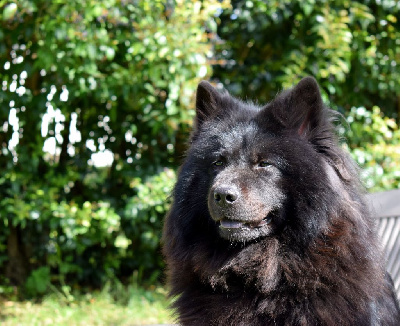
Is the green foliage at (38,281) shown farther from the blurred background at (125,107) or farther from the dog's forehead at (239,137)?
the dog's forehead at (239,137)

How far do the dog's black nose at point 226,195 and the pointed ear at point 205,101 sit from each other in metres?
0.79

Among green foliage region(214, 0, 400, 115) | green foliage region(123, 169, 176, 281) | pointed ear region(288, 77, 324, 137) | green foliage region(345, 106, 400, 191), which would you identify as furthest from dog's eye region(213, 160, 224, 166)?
green foliage region(345, 106, 400, 191)

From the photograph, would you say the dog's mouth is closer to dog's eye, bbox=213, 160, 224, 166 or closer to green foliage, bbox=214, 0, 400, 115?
dog's eye, bbox=213, 160, 224, 166

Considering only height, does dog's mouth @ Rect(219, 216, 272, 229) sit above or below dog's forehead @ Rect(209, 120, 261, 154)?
below

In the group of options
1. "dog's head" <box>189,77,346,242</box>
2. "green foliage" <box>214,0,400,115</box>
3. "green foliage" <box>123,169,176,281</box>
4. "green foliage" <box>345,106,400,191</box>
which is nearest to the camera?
"dog's head" <box>189,77,346,242</box>

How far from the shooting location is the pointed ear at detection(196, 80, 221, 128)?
3.60m

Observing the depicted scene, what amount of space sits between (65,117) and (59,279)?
228 centimetres

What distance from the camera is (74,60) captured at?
18.7ft

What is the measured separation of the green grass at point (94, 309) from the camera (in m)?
5.84

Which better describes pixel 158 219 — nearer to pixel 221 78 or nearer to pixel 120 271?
pixel 120 271

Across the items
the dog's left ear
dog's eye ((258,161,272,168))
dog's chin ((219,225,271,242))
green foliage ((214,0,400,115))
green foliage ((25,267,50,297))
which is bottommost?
green foliage ((25,267,50,297))

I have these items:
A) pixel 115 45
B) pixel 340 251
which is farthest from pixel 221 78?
pixel 340 251

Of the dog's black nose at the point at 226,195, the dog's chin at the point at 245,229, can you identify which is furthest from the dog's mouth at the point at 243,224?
the dog's black nose at the point at 226,195

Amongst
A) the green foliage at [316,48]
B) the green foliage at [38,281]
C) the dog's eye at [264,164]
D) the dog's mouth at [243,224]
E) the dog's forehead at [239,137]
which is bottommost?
the green foliage at [38,281]
